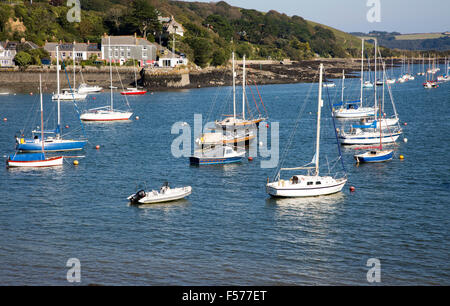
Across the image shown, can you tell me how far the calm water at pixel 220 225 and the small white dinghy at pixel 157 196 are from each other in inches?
24.9

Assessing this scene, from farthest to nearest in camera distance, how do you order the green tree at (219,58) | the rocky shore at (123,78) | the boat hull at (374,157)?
the green tree at (219,58), the rocky shore at (123,78), the boat hull at (374,157)

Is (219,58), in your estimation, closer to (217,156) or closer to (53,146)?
(53,146)

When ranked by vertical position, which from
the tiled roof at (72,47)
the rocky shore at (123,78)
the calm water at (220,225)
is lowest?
the calm water at (220,225)

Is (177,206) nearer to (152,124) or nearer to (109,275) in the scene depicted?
(109,275)

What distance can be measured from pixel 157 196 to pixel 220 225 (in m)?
5.15

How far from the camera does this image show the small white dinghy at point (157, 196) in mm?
32969

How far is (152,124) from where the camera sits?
6850 cm

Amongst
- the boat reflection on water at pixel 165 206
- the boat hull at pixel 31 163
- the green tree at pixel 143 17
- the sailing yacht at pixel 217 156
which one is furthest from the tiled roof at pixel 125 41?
the boat reflection on water at pixel 165 206

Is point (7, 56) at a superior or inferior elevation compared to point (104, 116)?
superior

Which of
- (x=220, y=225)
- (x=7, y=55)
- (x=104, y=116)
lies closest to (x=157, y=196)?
(x=220, y=225)

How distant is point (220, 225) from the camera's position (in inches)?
1177

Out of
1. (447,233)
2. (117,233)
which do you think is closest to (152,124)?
(117,233)

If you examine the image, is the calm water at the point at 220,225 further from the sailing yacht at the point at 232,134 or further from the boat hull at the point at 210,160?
the sailing yacht at the point at 232,134
